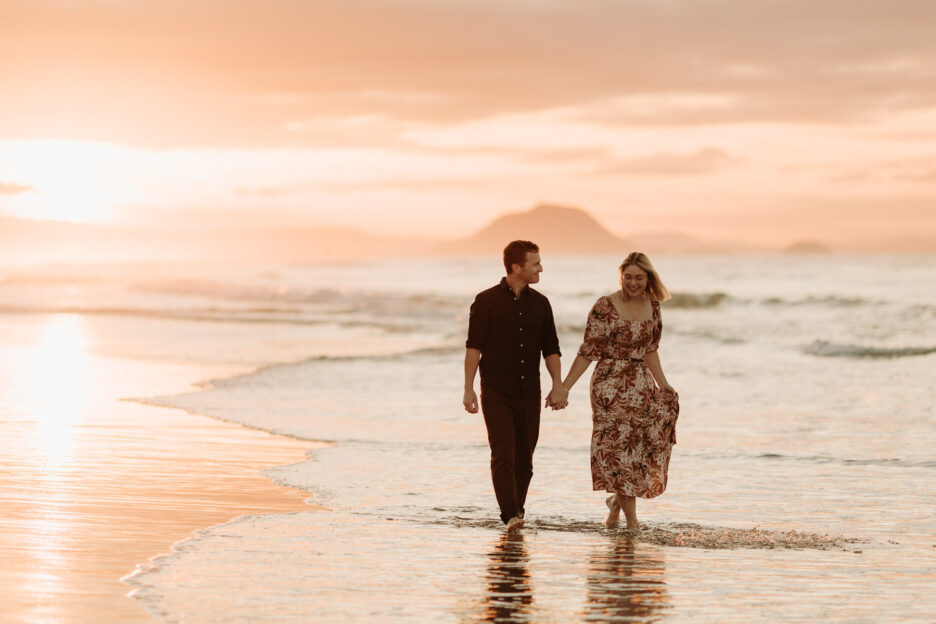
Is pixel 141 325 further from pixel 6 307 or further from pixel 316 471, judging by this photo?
pixel 316 471

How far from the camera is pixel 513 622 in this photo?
5605 millimetres

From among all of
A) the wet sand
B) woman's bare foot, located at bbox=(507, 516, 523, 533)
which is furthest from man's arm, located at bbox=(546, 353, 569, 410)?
the wet sand

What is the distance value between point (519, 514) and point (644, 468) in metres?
0.91

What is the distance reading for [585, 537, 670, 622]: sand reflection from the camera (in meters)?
5.81

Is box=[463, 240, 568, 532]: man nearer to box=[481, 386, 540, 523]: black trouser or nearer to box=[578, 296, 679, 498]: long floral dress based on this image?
box=[481, 386, 540, 523]: black trouser

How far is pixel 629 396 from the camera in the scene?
26.8 feet

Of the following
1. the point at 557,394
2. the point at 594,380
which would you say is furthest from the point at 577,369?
the point at 557,394

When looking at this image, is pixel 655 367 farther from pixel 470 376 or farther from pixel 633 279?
pixel 470 376

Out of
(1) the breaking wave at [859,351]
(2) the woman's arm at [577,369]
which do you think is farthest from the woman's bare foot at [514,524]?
(1) the breaking wave at [859,351]

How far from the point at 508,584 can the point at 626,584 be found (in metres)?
0.62

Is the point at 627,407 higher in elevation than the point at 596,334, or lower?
lower

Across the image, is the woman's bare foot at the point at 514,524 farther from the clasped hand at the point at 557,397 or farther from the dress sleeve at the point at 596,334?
the dress sleeve at the point at 596,334

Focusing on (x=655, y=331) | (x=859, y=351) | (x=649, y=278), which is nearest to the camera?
(x=649, y=278)

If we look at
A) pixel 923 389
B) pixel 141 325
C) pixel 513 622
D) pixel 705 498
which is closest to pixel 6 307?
pixel 141 325
